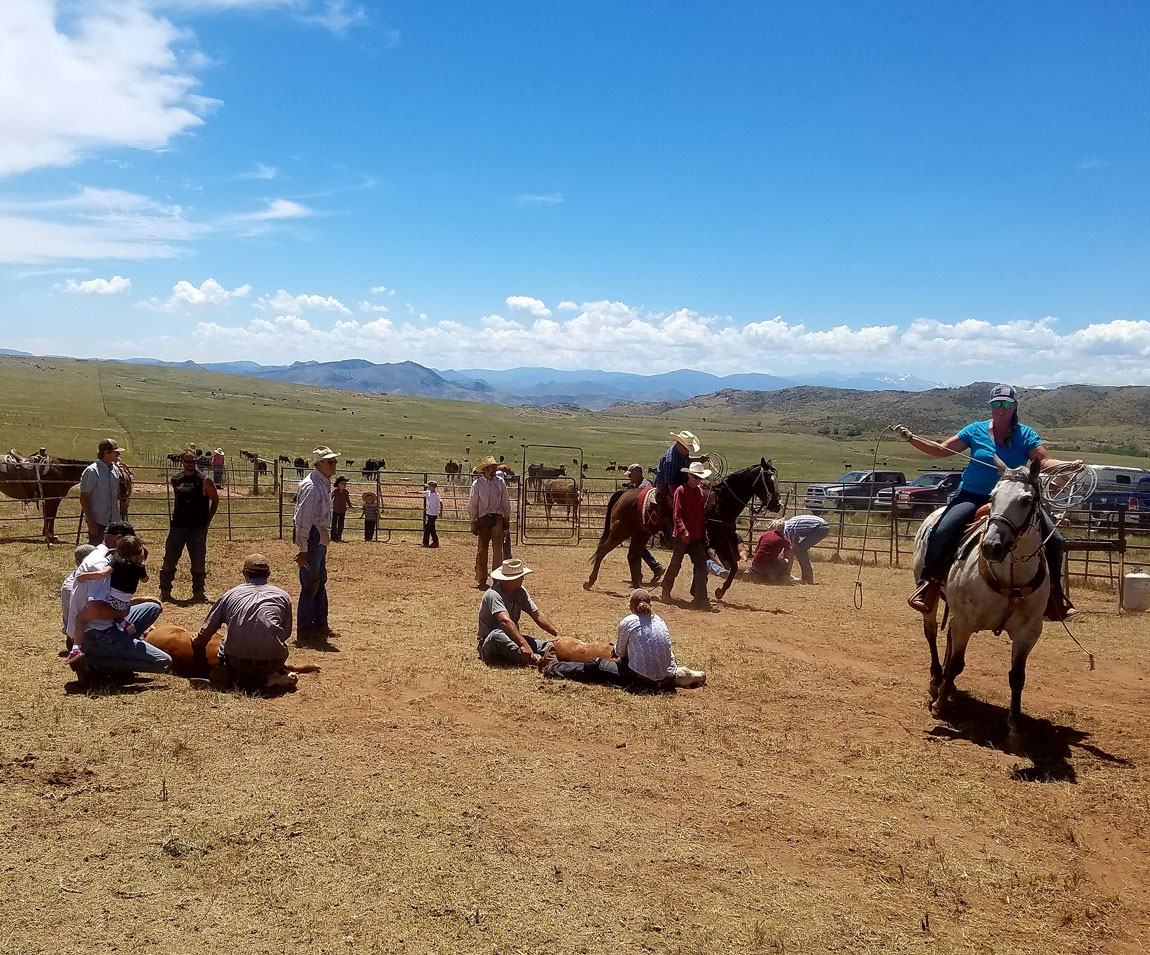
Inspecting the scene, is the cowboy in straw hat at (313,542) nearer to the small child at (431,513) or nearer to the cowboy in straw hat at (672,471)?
the cowboy in straw hat at (672,471)

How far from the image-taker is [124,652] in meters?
6.82

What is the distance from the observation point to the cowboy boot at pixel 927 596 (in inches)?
295

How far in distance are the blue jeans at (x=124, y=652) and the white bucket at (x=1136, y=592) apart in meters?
13.3

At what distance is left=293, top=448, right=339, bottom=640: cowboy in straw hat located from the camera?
8.71 meters

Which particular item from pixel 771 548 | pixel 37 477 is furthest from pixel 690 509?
pixel 37 477

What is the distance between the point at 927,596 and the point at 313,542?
5.97 metres

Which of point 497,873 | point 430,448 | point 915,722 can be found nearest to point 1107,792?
point 915,722

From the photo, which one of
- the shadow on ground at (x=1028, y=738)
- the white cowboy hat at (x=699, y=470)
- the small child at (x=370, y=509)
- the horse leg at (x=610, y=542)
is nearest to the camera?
the shadow on ground at (x=1028, y=738)

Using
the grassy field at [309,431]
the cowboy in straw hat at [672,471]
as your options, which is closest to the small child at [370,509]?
the cowboy in straw hat at [672,471]

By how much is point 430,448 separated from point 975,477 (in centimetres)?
5865

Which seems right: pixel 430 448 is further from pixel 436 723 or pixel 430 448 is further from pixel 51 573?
pixel 436 723

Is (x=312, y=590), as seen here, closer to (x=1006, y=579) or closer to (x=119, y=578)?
(x=119, y=578)

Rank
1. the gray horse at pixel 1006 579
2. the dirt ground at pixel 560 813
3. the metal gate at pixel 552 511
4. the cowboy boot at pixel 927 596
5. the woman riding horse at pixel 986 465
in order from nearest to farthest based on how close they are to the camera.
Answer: the dirt ground at pixel 560 813 → the gray horse at pixel 1006 579 → the woman riding horse at pixel 986 465 → the cowboy boot at pixel 927 596 → the metal gate at pixel 552 511

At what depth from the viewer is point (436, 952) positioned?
11.9 ft
